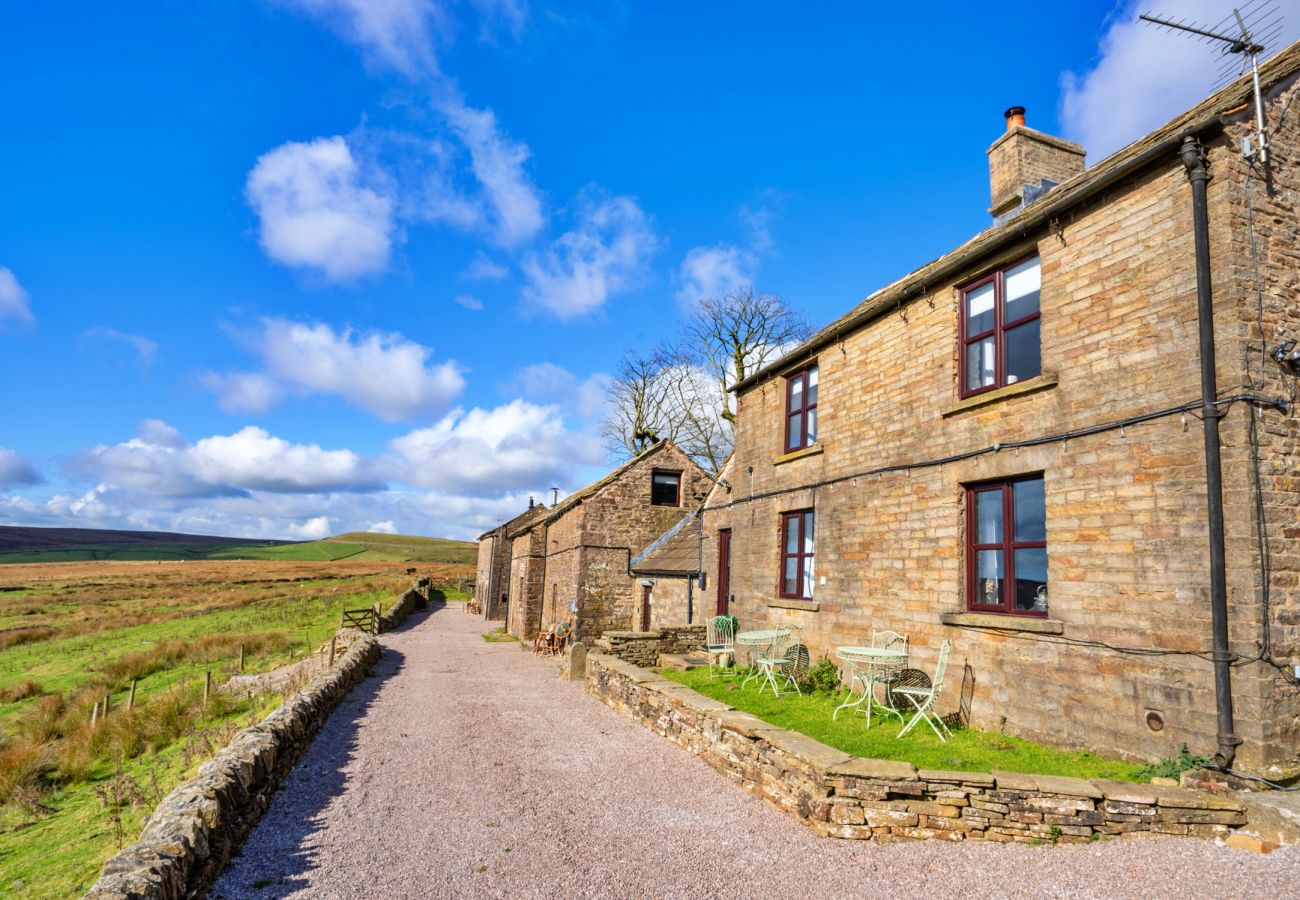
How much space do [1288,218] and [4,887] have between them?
1469 cm

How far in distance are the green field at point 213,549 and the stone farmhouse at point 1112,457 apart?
111 meters

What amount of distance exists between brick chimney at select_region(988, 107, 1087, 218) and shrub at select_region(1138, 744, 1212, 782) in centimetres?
793

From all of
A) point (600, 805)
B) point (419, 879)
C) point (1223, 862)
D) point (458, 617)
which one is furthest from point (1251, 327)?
point (458, 617)

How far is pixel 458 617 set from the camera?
1505 inches

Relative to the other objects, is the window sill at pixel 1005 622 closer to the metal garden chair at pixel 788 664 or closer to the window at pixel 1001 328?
the window at pixel 1001 328

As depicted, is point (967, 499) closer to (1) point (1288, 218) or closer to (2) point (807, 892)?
(1) point (1288, 218)

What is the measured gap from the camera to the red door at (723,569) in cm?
1606

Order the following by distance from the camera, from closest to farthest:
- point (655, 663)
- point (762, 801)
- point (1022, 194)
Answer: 1. point (762, 801)
2. point (1022, 194)
3. point (655, 663)

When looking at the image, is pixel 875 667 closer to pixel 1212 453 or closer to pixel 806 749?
pixel 806 749

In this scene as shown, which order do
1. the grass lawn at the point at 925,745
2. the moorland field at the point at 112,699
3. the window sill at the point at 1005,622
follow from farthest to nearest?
the moorland field at the point at 112,699
the window sill at the point at 1005,622
the grass lawn at the point at 925,745

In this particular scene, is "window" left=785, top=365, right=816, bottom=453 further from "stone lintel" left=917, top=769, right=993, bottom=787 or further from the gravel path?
"stone lintel" left=917, top=769, right=993, bottom=787

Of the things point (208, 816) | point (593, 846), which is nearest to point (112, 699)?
point (208, 816)

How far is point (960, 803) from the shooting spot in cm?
572

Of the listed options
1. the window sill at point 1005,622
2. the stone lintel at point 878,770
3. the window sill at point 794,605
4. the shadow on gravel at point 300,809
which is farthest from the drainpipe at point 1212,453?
the shadow on gravel at point 300,809
